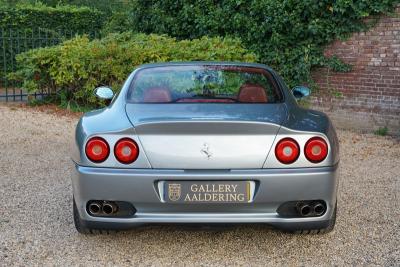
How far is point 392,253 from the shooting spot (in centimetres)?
402

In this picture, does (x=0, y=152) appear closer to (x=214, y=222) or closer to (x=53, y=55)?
(x=53, y=55)

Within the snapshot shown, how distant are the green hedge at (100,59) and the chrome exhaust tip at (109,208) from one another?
23.8ft

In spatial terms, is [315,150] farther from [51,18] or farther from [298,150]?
[51,18]

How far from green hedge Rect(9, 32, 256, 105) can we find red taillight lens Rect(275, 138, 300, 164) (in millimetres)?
7240

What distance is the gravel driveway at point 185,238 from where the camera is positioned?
389 cm

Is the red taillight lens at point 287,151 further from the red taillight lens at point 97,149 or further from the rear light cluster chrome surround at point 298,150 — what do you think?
the red taillight lens at point 97,149

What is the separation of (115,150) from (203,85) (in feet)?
4.13

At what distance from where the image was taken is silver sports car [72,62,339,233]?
3.62 meters

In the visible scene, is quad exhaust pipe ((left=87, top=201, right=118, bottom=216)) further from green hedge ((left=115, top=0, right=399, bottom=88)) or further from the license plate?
green hedge ((left=115, top=0, right=399, bottom=88))

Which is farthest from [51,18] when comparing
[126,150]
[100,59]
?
[126,150]

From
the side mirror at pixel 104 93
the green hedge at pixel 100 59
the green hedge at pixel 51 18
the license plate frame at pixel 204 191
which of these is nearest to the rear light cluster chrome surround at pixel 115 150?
the license plate frame at pixel 204 191

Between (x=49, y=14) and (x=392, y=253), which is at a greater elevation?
(x=392, y=253)

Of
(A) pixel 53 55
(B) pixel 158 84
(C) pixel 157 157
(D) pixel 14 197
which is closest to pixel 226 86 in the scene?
(B) pixel 158 84

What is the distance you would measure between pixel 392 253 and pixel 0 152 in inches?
223
